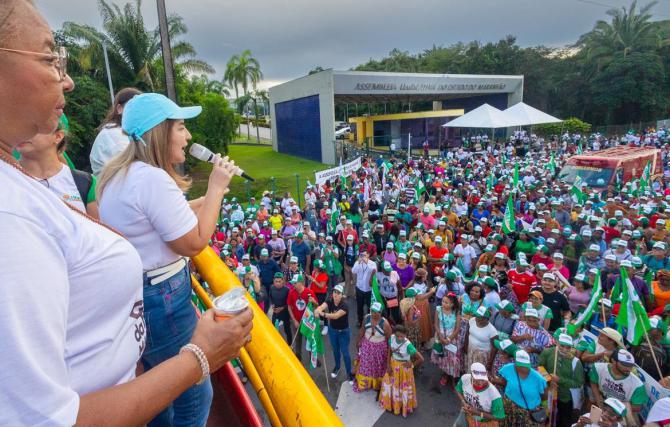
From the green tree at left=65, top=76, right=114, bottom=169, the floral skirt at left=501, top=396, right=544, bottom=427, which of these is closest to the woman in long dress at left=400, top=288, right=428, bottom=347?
the floral skirt at left=501, top=396, right=544, bottom=427

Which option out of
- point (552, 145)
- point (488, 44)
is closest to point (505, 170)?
point (552, 145)

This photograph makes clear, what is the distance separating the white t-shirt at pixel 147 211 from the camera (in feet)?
4.54

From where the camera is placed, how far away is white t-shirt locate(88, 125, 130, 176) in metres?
2.25

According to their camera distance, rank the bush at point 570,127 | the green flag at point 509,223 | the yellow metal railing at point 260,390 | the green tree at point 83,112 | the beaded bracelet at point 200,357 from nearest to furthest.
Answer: the beaded bracelet at point 200,357 → the yellow metal railing at point 260,390 → the green flag at point 509,223 → the green tree at point 83,112 → the bush at point 570,127

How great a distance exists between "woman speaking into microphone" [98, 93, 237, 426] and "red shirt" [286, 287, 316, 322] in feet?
18.7

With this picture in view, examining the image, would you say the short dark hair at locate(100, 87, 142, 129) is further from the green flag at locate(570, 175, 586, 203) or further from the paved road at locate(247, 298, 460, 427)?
the green flag at locate(570, 175, 586, 203)

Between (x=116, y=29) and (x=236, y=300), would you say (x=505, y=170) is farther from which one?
(x=116, y=29)

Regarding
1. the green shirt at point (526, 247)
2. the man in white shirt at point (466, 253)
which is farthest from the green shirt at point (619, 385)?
the green shirt at point (526, 247)

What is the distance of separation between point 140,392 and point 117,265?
254 mm

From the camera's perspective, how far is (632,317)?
5574mm

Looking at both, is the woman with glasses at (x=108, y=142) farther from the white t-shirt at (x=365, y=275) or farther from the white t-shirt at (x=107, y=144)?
the white t-shirt at (x=365, y=275)

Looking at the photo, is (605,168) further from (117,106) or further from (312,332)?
(117,106)

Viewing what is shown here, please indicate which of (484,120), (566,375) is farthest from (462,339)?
(484,120)

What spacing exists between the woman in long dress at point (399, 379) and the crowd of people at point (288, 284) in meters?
0.03
